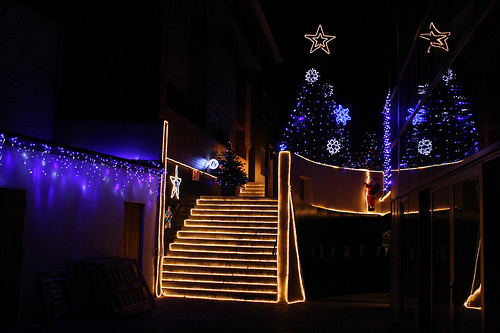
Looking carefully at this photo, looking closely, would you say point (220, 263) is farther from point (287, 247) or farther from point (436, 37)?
point (436, 37)

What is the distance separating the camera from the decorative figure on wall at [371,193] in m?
16.7

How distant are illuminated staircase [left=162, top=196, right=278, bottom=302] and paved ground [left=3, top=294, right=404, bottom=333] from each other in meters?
0.58

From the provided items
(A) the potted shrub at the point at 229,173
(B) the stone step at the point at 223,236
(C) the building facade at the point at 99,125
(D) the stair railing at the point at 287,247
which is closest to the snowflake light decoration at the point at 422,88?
(D) the stair railing at the point at 287,247

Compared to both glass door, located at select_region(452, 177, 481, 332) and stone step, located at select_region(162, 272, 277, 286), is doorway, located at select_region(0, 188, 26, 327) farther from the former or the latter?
glass door, located at select_region(452, 177, 481, 332)

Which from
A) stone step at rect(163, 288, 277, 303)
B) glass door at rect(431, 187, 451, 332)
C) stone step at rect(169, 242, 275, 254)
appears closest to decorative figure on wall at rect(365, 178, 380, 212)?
stone step at rect(169, 242, 275, 254)

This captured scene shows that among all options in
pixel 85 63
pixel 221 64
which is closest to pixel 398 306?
pixel 85 63

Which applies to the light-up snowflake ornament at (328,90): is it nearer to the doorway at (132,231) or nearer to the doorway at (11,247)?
the doorway at (132,231)

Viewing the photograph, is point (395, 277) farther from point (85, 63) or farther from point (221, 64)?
point (221, 64)

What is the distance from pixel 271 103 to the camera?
117ft

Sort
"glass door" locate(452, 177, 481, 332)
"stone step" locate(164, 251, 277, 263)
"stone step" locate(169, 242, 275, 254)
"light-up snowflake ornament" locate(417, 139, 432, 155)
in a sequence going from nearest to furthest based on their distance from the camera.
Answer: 1. "glass door" locate(452, 177, 481, 332)
2. "light-up snowflake ornament" locate(417, 139, 432, 155)
3. "stone step" locate(164, 251, 277, 263)
4. "stone step" locate(169, 242, 275, 254)

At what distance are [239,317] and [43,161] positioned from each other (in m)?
4.92

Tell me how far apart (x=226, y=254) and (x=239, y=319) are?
3825mm

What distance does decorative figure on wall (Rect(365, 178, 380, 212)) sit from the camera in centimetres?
1672

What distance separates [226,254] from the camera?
13.2 m
